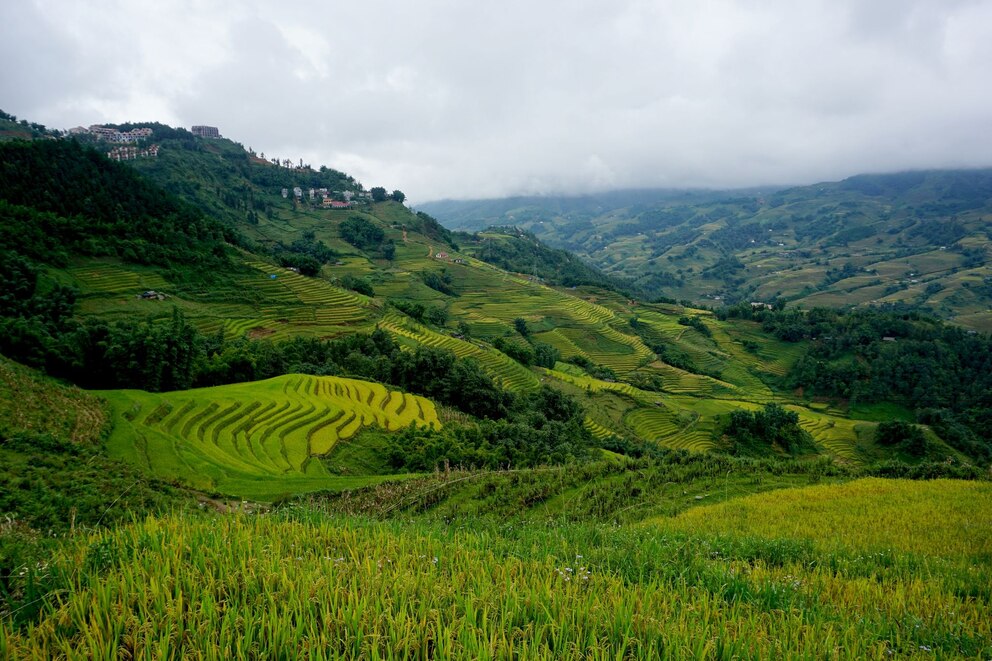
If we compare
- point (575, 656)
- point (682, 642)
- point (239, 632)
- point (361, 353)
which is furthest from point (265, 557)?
point (361, 353)

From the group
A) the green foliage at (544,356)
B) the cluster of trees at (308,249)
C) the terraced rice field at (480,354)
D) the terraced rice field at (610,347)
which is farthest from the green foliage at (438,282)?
the terraced rice field at (480,354)

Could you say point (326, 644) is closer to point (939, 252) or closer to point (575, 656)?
point (575, 656)

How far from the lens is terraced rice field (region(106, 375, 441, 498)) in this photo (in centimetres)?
1681

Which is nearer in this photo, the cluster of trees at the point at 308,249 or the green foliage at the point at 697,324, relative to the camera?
the cluster of trees at the point at 308,249

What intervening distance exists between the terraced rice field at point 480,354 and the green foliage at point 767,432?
1901 cm

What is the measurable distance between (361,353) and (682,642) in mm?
40970

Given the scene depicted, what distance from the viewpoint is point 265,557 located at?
2.97 m

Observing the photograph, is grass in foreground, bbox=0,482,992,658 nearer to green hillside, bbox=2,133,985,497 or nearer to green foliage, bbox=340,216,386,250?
green hillside, bbox=2,133,985,497

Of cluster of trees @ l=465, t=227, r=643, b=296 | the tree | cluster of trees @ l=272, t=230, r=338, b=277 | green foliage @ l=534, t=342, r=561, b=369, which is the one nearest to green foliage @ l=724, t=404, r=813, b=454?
green foliage @ l=534, t=342, r=561, b=369

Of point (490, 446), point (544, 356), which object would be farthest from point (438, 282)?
point (490, 446)

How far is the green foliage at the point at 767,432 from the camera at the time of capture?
130 ft

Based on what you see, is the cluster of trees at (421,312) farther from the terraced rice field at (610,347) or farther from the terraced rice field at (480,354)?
the terraced rice field at (610,347)

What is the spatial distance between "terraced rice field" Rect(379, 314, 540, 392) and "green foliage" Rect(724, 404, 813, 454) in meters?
19.0

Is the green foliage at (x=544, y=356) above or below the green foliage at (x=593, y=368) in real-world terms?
above
